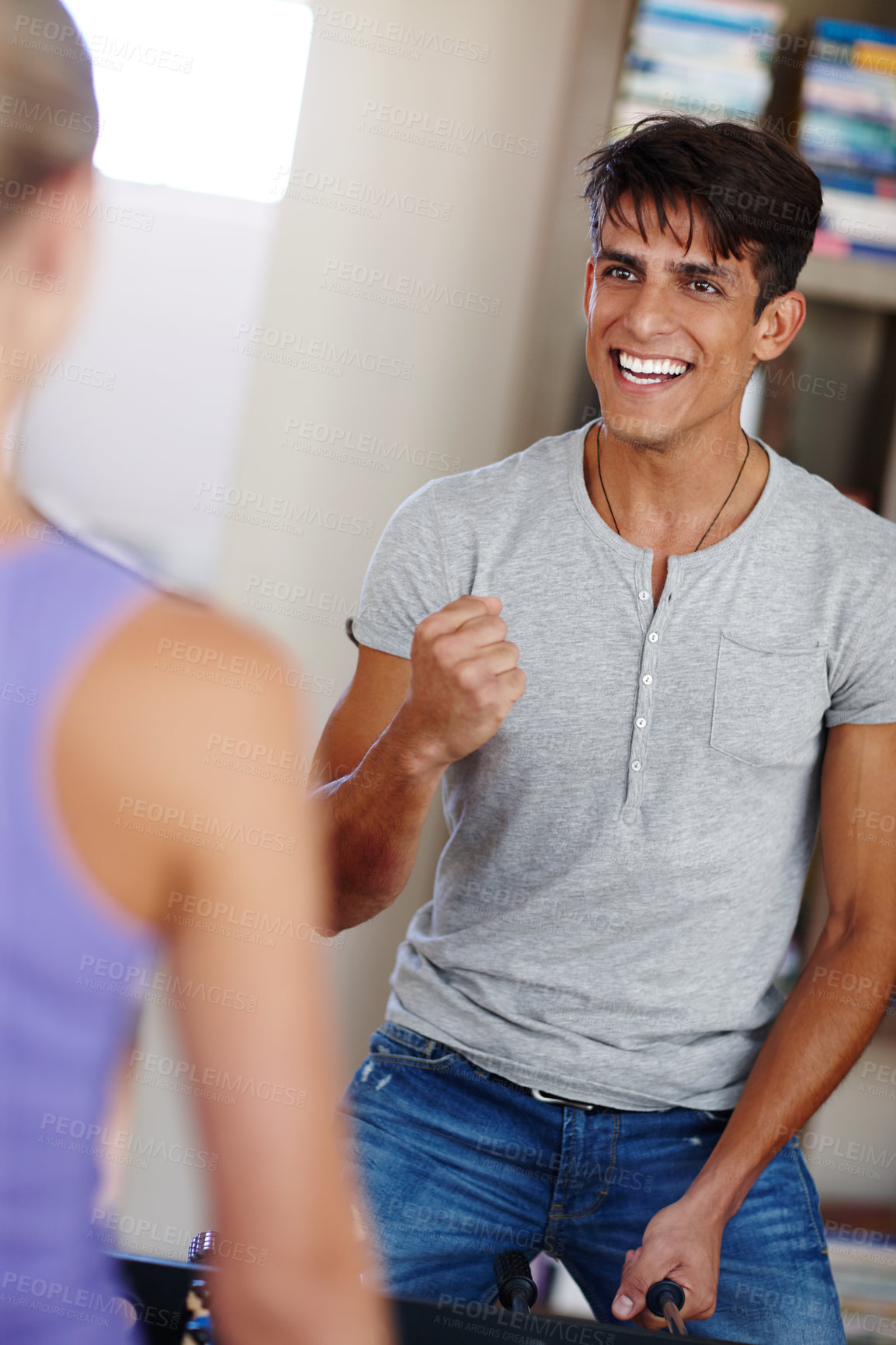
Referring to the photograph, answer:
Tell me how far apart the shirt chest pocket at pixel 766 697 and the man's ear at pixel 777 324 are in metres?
0.36

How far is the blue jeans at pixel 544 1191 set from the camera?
114cm

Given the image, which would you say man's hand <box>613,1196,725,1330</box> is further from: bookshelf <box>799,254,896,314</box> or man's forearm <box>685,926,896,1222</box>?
bookshelf <box>799,254,896,314</box>

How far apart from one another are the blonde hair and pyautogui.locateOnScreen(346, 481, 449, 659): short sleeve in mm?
851

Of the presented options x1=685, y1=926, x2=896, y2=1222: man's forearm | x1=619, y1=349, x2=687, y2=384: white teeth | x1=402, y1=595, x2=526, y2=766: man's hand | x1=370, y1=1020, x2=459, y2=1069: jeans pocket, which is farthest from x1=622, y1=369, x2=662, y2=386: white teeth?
x1=370, y1=1020, x2=459, y2=1069: jeans pocket

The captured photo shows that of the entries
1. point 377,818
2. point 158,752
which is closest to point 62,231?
point 158,752

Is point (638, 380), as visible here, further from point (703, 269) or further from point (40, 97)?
point (40, 97)

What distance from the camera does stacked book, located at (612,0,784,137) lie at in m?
1.85

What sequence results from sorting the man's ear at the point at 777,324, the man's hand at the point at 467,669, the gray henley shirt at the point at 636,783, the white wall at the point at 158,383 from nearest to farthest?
1. the man's hand at the point at 467,669
2. the gray henley shirt at the point at 636,783
3. the man's ear at the point at 777,324
4. the white wall at the point at 158,383

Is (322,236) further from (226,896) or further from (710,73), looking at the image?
→ (226,896)

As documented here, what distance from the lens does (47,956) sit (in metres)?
0.42

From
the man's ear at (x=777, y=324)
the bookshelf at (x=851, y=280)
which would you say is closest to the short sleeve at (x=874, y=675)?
the man's ear at (x=777, y=324)

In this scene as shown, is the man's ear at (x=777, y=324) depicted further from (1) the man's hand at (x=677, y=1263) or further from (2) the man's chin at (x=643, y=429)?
(1) the man's hand at (x=677, y=1263)

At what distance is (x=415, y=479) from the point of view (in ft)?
6.63

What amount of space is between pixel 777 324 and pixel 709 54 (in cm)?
73
